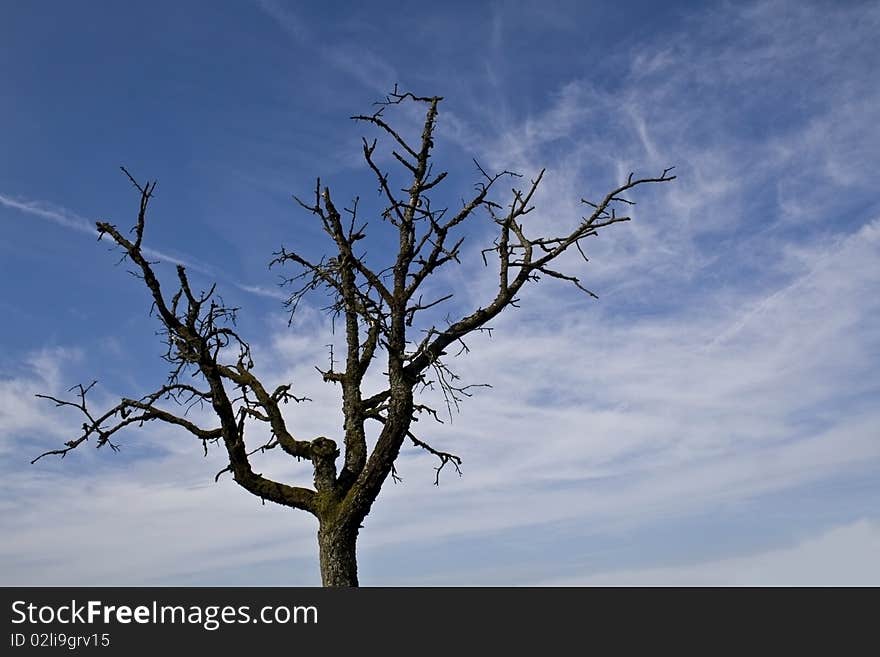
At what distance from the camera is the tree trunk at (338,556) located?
30.8 feet

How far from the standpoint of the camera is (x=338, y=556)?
947 centimetres

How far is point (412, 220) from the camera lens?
35.8 ft

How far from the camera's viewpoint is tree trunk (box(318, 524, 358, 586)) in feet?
30.8
